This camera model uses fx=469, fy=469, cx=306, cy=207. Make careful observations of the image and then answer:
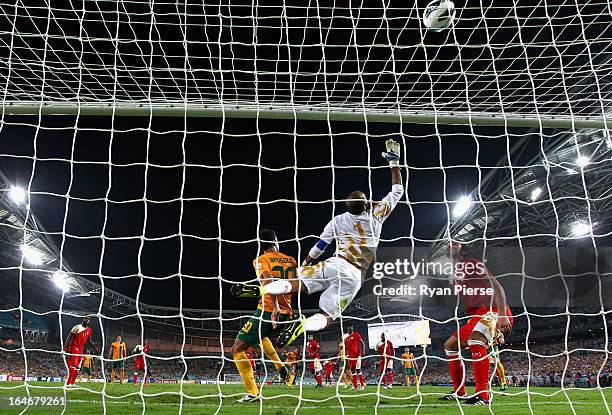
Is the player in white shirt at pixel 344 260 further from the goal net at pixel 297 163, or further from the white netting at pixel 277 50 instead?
the white netting at pixel 277 50

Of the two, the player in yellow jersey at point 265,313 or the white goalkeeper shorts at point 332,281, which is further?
the player in yellow jersey at point 265,313

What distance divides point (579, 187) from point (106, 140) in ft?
49.2

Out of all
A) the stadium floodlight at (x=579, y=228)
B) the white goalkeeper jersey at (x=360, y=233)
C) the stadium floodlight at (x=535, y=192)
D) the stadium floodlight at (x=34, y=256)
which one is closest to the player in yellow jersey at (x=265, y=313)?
the white goalkeeper jersey at (x=360, y=233)

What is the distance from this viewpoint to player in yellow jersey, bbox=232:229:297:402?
4551mm

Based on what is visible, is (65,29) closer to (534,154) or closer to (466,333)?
(466,333)

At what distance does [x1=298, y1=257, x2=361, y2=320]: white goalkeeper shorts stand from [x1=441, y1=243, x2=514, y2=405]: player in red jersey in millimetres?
901

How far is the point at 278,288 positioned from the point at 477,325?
191cm

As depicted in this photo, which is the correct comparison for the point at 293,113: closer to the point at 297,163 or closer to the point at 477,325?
the point at 477,325

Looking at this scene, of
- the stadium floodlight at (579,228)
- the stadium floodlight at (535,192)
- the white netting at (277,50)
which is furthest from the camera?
the stadium floodlight at (579,228)

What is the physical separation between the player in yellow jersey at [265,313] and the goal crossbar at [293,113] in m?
1.30

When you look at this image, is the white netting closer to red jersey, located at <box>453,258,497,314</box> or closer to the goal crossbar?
the goal crossbar

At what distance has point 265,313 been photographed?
5.05 m

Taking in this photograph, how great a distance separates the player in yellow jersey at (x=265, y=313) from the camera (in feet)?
14.9

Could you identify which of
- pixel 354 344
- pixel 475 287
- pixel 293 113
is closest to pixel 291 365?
pixel 354 344
